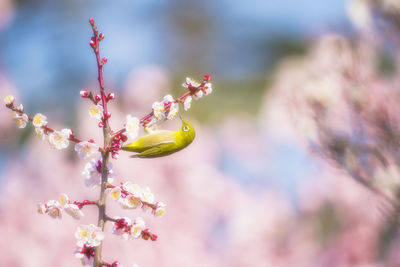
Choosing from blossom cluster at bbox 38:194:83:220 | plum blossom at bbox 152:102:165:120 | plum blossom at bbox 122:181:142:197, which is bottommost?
blossom cluster at bbox 38:194:83:220

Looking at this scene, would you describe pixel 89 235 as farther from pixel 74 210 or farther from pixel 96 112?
pixel 96 112

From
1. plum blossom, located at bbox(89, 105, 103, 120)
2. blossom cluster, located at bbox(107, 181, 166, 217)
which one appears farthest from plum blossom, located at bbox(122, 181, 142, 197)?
plum blossom, located at bbox(89, 105, 103, 120)

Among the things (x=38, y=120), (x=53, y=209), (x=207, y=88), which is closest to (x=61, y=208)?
(x=53, y=209)

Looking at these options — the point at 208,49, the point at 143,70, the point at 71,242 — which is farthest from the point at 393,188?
the point at 208,49

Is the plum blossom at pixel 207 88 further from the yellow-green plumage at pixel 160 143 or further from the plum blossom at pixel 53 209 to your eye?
the plum blossom at pixel 53 209

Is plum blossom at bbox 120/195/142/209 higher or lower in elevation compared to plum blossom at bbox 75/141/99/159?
lower

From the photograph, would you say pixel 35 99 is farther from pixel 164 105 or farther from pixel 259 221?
pixel 164 105

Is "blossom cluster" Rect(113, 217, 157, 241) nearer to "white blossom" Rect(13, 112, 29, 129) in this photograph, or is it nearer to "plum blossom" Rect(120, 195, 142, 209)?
"plum blossom" Rect(120, 195, 142, 209)

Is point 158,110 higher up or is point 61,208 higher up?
point 158,110
